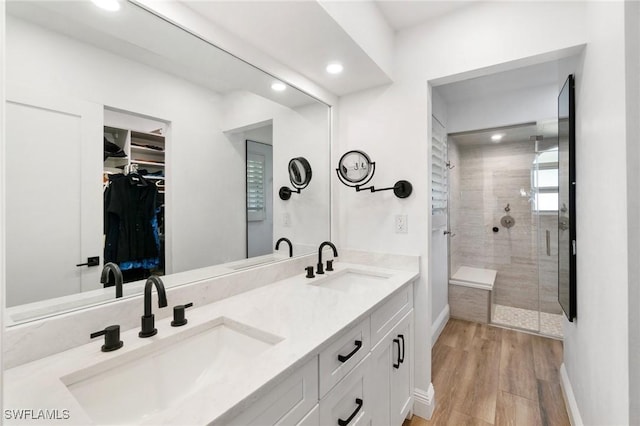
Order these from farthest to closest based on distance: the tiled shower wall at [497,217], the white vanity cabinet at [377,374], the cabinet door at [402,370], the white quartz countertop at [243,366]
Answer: the tiled shower wall at [497,217] < the cabinet door at [402,370] < the white vanity cabinet at [377,374] < the white quartz countertop at [243,366]

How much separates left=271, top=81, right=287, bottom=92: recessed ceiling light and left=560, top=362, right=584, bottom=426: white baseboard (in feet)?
8.07

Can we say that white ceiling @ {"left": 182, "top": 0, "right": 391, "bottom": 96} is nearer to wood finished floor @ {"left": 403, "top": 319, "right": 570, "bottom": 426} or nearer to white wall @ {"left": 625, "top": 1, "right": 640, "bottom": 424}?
white wall @ {"left": 625, "top": 1, "right": 640, "bottom": 424}

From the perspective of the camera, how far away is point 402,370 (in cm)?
162

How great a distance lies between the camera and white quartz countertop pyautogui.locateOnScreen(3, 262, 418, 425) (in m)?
0.64

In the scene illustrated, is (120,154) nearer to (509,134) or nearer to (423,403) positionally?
(423,403)

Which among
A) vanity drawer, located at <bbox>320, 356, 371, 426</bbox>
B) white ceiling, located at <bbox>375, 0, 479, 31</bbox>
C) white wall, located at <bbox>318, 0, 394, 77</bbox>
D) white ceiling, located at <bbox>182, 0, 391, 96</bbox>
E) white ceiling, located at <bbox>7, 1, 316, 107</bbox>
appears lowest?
vanity drawer, located at <bbox>320, 356, 371, 426</bbox>

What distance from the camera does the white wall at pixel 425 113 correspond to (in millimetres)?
1404

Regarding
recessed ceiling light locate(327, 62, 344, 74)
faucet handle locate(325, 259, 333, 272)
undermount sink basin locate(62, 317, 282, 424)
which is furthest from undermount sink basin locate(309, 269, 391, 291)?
recessed ceiling light locate(327, 62, 344, 74)

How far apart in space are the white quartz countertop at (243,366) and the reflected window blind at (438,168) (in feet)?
4.12

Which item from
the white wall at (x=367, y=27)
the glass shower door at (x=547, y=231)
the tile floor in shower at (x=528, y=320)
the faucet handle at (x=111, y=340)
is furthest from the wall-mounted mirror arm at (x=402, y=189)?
the tile floor in shower at (x=528, y=320)

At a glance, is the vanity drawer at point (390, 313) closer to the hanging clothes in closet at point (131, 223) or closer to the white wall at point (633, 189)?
the white wall at point (633, 189)

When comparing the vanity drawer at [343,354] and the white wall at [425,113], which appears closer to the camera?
the vanity drawer at [343,354]

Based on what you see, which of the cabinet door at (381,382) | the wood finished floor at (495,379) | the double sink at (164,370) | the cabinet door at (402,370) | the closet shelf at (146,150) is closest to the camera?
the double sink at (164,370)

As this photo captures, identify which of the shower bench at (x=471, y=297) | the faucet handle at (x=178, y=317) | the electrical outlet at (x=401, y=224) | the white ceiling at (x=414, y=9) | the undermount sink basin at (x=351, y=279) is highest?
the white ceiling at (x=414, y=9)
